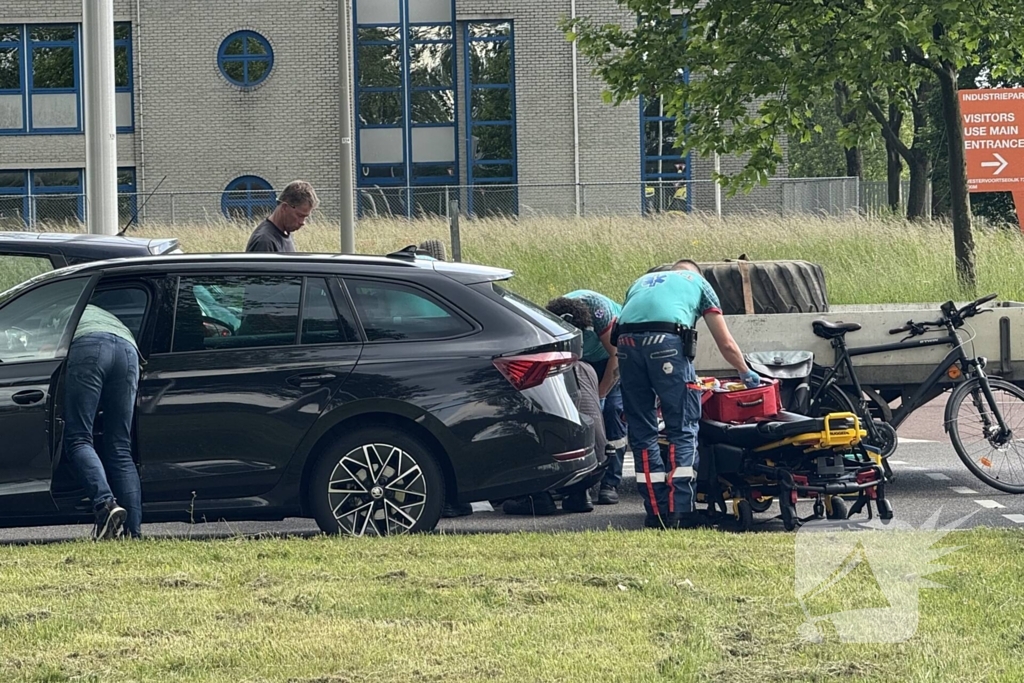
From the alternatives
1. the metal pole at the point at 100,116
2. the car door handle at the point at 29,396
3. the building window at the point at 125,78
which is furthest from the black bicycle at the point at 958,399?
the building window at the point at 125,78

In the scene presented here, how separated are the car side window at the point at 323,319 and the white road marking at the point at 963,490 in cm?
429

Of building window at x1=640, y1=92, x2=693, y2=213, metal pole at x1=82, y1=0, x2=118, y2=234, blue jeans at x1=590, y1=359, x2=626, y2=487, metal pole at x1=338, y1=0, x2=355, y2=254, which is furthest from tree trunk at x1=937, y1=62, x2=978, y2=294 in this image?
building window at x1=640, y1=92, x2=693, y2=213

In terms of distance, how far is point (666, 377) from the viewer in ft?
26.7

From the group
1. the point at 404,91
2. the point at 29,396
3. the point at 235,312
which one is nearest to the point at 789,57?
the point at 235,312

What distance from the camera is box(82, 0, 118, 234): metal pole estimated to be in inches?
477

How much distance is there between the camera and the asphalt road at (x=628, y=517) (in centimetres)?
826

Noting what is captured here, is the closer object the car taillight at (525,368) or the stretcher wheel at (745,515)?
the car taillight at (525,368)

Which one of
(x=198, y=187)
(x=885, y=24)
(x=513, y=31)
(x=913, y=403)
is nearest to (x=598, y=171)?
(x=513, y=31)

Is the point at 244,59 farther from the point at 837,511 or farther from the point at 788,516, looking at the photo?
the point at 788,516

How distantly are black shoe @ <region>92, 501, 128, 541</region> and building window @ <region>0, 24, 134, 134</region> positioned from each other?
97.8 ft

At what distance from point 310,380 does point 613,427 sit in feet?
9.51

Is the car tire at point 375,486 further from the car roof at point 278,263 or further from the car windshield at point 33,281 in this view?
the car windshield at point 33,281

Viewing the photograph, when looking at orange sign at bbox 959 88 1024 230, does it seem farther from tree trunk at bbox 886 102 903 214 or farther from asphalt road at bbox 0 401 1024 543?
tree trunk at bbox 886 102 903 214

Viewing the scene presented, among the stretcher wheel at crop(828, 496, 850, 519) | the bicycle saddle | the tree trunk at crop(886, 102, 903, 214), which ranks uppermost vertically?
Answer: the tree trunk at crop(886, 102, 903, 214)
